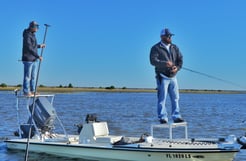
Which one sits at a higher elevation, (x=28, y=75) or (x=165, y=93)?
(x=28, y=75)

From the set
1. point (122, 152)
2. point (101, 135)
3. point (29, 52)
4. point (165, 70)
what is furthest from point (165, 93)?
point (29, 52)

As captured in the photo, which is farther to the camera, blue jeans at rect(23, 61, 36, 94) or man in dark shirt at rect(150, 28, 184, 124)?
blue jeans at rect(23, 61, 36, 94)

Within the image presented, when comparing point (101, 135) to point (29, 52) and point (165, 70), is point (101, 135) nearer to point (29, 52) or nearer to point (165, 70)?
point (165, 70)

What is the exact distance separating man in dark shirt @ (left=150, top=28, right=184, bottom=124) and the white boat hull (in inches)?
40.9

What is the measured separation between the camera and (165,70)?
41.7 feet

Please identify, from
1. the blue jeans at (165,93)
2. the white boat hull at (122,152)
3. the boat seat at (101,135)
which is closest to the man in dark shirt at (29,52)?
the white boat hull at (122,152)

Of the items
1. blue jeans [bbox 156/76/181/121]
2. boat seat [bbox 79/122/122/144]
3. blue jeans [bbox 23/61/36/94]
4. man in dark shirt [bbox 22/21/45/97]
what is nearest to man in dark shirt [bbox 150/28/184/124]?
blue jeans [bbox 156/76/181/121]

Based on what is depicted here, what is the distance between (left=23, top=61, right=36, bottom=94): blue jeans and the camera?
561 inches

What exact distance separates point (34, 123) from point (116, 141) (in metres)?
3.27

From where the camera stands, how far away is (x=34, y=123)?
49.7 feet

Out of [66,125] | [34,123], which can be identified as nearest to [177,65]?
[34,123]

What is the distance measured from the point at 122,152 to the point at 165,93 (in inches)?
79.2

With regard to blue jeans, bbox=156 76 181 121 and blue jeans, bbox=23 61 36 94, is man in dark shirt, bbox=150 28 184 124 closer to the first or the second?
blue jeans, bbox=156 76 181 121

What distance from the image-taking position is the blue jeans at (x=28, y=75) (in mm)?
14258
